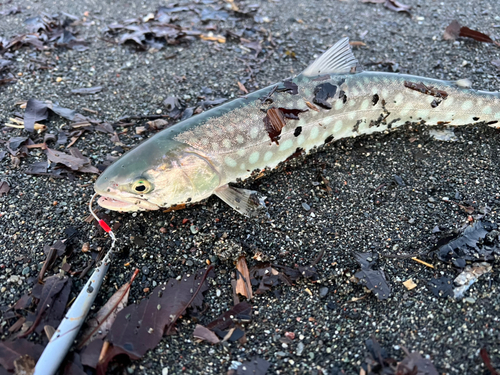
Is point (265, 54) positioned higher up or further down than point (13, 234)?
higher up

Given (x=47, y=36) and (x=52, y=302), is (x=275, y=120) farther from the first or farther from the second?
(x=47, y=36)

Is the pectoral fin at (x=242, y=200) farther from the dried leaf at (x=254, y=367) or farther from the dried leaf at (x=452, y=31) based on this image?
the dried leaf at (x=452, y=31)

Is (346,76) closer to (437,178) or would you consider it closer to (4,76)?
(437,178)

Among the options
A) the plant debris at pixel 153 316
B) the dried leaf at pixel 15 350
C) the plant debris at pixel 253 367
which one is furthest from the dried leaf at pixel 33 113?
the plant debris at pixel 253 367

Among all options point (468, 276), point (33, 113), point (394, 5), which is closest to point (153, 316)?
point (468, 276)

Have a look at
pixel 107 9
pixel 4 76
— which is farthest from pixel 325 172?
pixel 107 9

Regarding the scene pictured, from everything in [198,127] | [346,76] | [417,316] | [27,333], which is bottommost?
[27,333]
